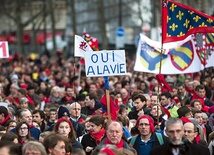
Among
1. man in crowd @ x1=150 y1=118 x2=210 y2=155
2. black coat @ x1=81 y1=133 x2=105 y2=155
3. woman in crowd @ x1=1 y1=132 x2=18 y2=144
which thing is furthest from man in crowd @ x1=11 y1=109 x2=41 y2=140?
man in crowd @ x1=150 y1=118 x2=210 y2=155

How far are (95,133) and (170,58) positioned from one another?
852cm

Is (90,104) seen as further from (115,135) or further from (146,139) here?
(115,135)

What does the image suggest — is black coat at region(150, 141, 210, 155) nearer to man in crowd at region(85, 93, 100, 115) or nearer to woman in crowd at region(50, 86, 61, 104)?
man in crowd at region(85, 93, 100, 115)

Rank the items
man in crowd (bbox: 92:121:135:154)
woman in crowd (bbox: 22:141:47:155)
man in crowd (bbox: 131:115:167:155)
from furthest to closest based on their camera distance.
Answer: man in crowd (bbox: 131:115:167:155) → man in crowd (bbox: 92:121:135:154) → woman in crowd (bbox: 22:141:47:155)

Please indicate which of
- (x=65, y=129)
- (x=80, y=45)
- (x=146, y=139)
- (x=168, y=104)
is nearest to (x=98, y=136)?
(x=65, y=129)

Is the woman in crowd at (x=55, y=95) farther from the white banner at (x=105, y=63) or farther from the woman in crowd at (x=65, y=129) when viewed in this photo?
the woman in crowd at (x=65, y=129)

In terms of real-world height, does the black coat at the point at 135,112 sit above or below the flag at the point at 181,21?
below

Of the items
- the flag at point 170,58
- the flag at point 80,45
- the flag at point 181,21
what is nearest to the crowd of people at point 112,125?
the flag at point 80,45

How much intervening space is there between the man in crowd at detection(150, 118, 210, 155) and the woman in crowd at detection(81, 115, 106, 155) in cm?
200

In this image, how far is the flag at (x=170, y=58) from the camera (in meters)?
20.5

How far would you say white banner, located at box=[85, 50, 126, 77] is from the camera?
13.9 meters

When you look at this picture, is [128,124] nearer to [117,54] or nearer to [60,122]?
[117,54]

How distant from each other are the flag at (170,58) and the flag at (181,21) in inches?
154

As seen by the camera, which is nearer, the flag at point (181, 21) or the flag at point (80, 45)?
the flag at point (181, 21)
